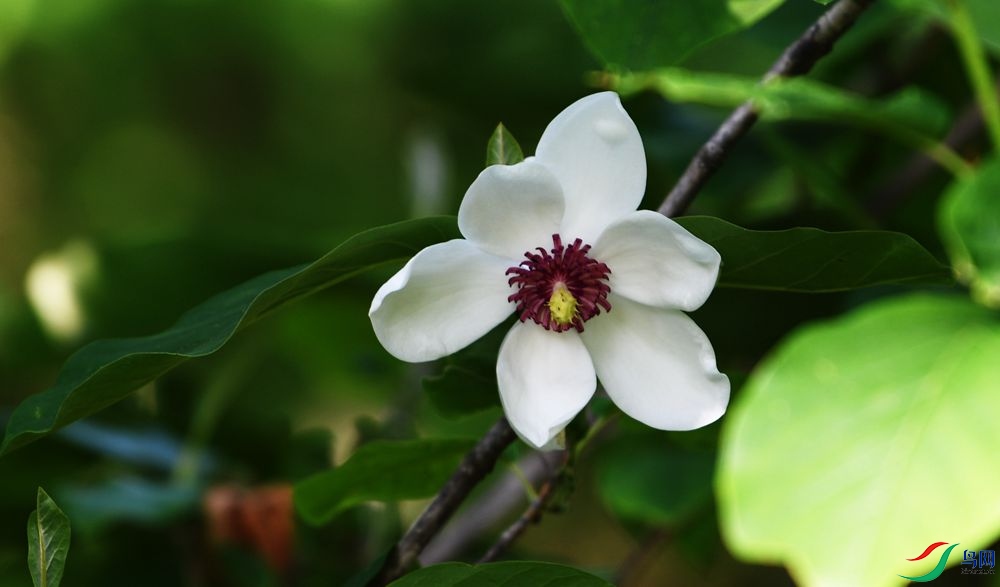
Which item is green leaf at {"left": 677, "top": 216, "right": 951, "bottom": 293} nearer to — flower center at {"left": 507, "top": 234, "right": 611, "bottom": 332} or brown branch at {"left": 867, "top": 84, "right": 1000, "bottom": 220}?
flower center at {"left": 507, "top": 234, "right": 611, "bottom": 332}

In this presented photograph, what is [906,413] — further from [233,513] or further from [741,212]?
[741,212]

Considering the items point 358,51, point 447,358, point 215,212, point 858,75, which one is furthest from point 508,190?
point 358,51

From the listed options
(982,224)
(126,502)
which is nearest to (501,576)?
(982,224)

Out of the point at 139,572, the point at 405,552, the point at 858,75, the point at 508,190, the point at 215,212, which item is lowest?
the point at 215,212

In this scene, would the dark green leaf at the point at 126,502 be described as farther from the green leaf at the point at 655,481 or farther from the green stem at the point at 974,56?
the green stem at the point at 974,56

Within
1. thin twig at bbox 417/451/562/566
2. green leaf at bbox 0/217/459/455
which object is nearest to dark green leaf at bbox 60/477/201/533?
thin twig at bbox 417/451/562/566

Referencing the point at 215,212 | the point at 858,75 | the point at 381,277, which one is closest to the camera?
the point at 381,277

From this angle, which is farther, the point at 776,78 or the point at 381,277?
the point at 381,277

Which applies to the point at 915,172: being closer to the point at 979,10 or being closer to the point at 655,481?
the point at 979,10
